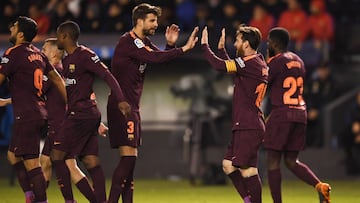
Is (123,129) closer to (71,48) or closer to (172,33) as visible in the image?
(71,48)

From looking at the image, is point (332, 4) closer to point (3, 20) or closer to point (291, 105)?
point (3, 20)

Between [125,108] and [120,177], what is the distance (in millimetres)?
916

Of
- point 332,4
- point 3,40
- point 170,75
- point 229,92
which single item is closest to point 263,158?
point 229,92

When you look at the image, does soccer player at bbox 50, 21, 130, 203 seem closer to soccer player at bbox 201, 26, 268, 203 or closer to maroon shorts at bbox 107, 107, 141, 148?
maroon shorts at bbox 107, 107, 141, 148

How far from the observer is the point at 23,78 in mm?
11477

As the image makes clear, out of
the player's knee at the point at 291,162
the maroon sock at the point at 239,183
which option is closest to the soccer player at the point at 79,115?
the maroon sock at the point at 239,183

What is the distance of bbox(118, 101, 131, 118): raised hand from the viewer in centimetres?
1105

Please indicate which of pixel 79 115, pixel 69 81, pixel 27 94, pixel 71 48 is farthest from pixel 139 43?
pixel 27 94

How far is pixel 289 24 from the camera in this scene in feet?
68.0

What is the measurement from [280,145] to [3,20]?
11.5 meters

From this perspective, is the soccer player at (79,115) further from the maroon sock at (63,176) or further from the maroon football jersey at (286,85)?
the maroon football jersey at (286,85)

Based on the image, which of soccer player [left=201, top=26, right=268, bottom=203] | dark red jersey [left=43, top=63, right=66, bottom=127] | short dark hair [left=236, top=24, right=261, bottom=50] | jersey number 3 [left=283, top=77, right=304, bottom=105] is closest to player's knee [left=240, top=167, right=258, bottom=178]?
soccer player [left=201, top=26, right=268, bottom=203]

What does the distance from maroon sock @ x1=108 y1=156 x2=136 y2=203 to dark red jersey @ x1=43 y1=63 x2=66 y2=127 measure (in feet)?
5.00

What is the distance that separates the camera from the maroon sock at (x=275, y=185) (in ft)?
39.9
